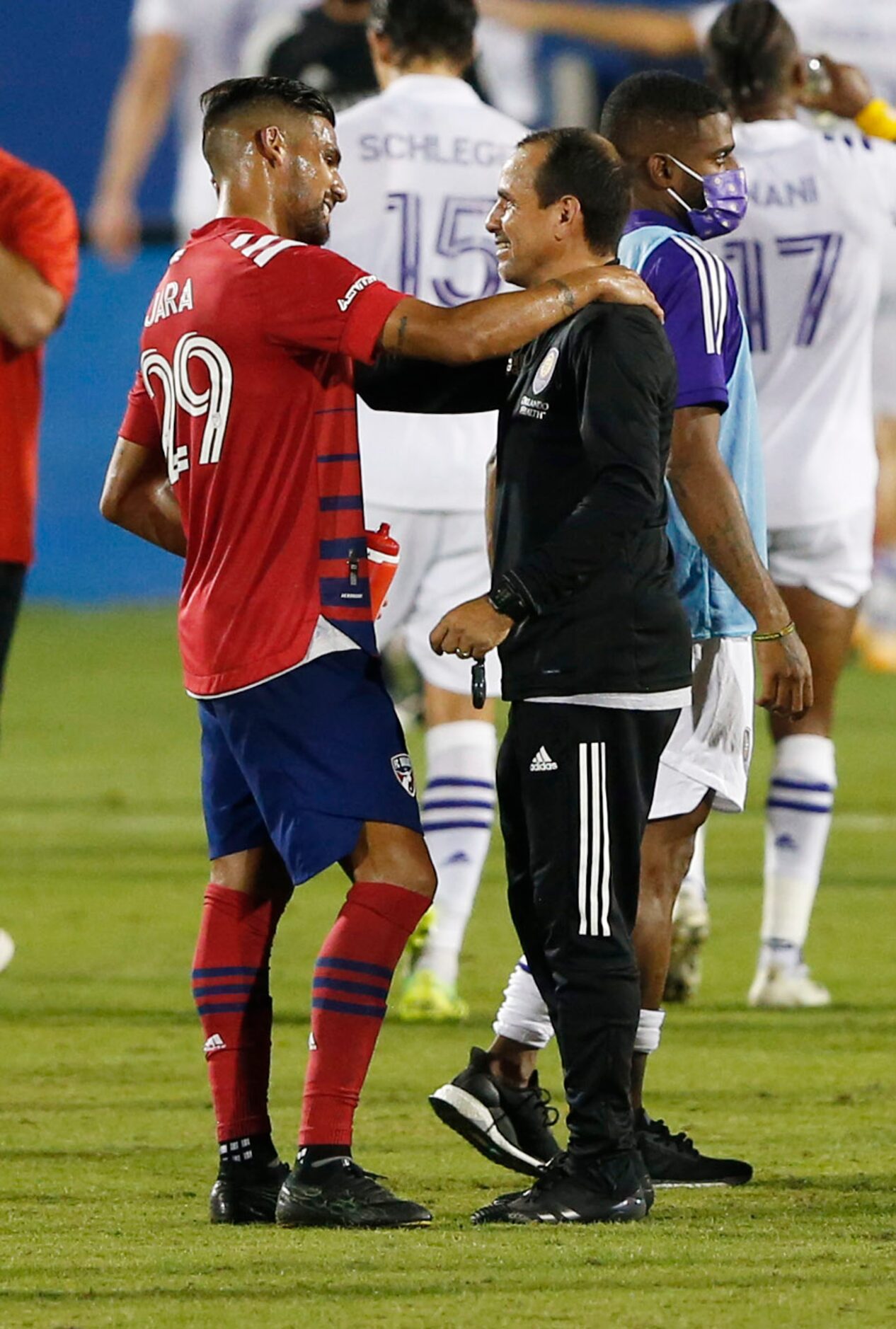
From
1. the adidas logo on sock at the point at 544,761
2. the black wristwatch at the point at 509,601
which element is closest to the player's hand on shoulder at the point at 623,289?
the black wristwatch at the point at 509,601

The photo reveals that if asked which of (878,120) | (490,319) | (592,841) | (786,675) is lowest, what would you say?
(592,841)

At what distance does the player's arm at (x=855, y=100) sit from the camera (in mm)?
6875

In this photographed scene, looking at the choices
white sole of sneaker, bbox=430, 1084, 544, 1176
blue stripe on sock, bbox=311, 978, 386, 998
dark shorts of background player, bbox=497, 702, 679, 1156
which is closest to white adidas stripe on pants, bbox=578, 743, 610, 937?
dark shorts of background player, bbox=497, 702, 679, 1156

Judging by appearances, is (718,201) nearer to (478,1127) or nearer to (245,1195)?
(478,1127)

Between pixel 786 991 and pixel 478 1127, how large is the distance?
→ 217 cm

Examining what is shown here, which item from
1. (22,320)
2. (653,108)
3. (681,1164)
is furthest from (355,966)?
(22,320)

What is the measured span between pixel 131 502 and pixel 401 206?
2.26 m

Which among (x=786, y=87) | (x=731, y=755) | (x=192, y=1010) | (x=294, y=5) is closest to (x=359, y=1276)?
(x=731, y=755)

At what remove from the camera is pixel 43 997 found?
6.72 metres

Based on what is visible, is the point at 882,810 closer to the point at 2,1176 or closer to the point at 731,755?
the point at 731,755

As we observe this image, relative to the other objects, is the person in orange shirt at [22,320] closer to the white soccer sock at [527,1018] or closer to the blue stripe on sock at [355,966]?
the white soccer sock at [527,1018]

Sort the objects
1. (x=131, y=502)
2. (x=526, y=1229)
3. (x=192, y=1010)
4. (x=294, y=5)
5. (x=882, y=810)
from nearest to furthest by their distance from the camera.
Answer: (x=526, y=1229) → (x=131, y=502) → (x=192, y=1010) → (x=882, y=810) → (x=294, y=5)

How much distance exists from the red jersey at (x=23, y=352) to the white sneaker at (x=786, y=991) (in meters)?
2.10

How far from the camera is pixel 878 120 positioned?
688 cm
